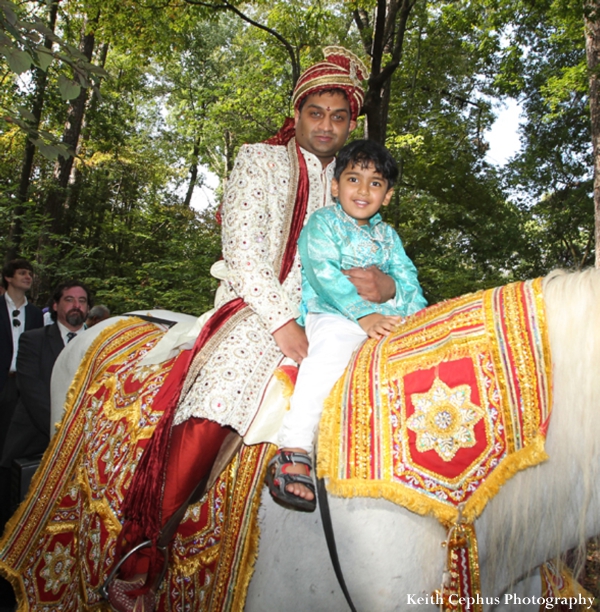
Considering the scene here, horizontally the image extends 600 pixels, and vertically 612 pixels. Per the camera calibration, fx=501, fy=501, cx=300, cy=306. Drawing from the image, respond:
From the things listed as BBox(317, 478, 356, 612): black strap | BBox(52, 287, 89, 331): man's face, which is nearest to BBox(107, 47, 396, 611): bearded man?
BBox(317, 478, 356, 612): black strap

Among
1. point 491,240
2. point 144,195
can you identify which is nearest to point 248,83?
point 144,195

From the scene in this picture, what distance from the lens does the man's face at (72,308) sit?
12.7 feet

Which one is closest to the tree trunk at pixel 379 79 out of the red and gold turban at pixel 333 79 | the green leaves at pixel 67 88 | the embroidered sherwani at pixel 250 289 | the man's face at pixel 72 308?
the red and gold turban at pixel 333 79

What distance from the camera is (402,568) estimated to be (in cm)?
163

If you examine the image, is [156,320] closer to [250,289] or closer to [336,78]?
[250,289]

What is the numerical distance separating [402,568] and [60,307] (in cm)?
330

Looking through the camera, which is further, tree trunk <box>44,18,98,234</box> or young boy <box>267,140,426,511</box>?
tree trunk <box>44,18,98,234</box>

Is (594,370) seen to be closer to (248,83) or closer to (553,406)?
(553,406)

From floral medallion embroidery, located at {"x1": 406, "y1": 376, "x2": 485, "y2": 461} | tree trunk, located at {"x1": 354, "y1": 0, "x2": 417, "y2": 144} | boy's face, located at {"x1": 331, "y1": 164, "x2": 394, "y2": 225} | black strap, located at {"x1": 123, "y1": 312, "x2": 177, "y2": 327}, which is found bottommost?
floral medallion embroidery, located at {"x1": 406, "y1": 376, "x2": 485, "y2": 461}

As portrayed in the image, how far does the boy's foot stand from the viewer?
67.7 inches

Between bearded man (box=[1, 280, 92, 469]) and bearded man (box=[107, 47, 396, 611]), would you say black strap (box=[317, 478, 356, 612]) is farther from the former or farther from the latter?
bearded man (box=[1, 280, 92, 469])

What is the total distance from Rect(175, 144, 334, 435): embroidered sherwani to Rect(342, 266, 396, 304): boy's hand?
30 centimetres

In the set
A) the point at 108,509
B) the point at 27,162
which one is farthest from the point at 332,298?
the point at 27,162

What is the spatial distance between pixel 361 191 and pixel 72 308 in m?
2.73
